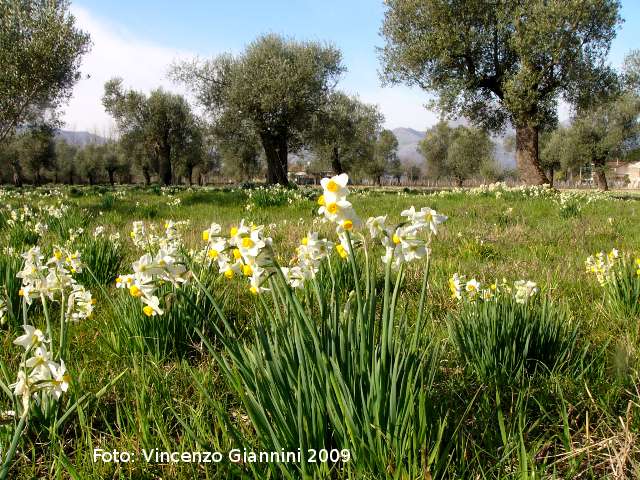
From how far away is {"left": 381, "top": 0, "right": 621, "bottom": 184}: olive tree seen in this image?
18844 mm

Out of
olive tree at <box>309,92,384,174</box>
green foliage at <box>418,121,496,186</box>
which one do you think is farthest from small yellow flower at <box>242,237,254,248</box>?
green foliage at <box>418,121,496,186</box>

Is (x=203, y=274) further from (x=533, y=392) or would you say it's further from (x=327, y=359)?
(x=533, y=392)

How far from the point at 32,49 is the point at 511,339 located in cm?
2669

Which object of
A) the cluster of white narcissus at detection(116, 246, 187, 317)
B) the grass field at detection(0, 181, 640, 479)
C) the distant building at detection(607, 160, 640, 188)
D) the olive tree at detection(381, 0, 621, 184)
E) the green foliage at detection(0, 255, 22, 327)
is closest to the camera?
the grass field at detection(0, 181, 640, 479)

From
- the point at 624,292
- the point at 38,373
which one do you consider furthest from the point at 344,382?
the point at 624,292

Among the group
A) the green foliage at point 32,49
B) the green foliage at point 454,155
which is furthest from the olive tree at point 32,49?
the green foliage at point 454,155

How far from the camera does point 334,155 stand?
57219 millimetres

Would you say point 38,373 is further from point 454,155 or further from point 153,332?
point 454,155

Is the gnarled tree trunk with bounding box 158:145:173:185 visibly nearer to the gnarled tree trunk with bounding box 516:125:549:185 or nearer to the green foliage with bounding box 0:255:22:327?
the gnarled tree trunk with bounding box 516:125:549:185

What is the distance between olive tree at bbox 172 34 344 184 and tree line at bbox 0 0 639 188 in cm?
9

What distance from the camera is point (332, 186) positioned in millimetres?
1453

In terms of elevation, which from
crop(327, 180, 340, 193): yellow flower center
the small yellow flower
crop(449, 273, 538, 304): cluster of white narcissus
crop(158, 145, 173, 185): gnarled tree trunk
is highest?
crop(158, 145, 173, 185): gnarled tree trunk

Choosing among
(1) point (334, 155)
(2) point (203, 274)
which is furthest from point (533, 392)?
(1) point (334, 155)

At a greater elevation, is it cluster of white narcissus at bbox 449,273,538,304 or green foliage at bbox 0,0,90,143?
green foliage at bbox 0,0,90,143
